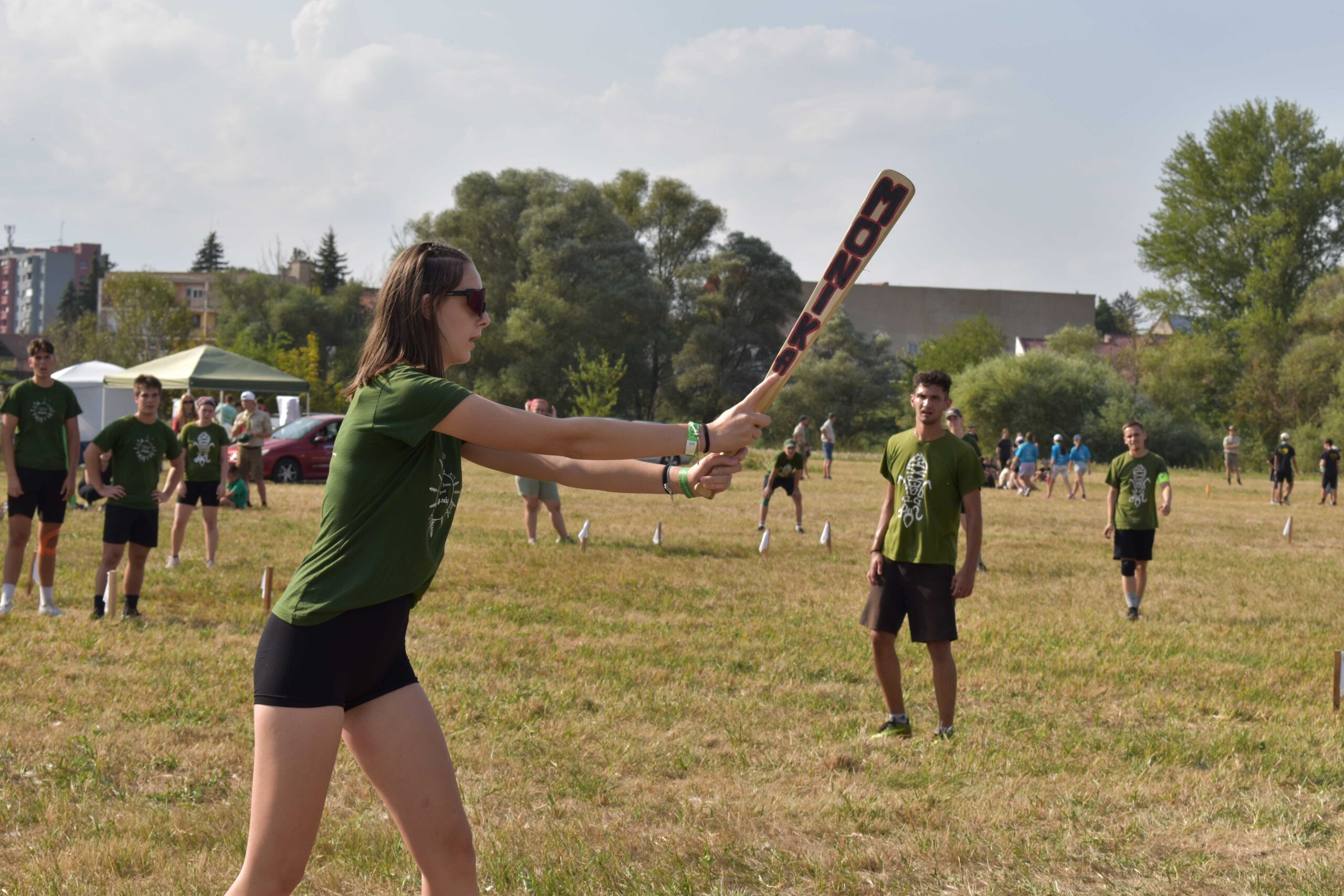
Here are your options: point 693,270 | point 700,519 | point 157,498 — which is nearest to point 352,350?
point 693,270

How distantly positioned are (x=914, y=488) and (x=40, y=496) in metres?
6.89

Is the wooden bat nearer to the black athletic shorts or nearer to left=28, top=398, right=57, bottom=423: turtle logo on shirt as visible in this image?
the black athletic shorts

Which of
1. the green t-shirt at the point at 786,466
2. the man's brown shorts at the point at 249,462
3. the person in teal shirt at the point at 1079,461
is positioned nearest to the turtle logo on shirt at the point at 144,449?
the green t-shirt at the point at 786,466

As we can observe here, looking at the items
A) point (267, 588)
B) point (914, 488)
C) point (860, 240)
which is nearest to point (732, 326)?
point (267, 588)

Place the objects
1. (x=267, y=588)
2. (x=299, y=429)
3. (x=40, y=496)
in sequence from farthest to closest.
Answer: (x=299, y=429) → (x=267, y=588) → (x=40, y=496)

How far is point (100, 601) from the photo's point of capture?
9344 mm

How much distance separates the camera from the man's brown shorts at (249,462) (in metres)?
19.7

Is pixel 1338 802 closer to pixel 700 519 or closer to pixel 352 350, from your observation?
pixel 700 519

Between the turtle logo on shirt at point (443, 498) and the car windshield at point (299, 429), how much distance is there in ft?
76.9

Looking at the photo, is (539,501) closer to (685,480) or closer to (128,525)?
(128,525)

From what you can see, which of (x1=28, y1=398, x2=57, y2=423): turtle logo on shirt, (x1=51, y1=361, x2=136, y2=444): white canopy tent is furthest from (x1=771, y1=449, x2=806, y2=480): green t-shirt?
(x1=51, y1=361, x2=136, y2=444): white canopy tent

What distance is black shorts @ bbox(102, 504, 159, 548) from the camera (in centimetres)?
917

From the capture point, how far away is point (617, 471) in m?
3.07

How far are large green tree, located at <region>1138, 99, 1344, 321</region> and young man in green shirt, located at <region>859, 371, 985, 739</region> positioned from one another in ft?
181
